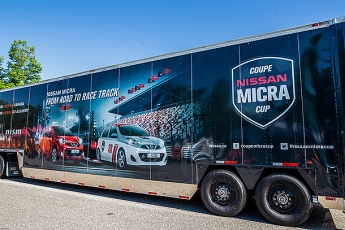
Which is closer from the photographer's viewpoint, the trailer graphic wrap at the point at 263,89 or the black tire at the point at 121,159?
the trailer graphic wrap at the point at 263,89

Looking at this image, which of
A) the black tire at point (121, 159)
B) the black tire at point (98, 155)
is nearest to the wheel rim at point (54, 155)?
the black tire at point (98, 155)

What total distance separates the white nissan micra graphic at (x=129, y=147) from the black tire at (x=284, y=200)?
7.70 feet

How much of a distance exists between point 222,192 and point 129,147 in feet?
8.69

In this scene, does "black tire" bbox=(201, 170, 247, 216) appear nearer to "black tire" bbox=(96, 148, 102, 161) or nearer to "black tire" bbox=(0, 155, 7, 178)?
"black tire" bbox=(96, 148, 102, 161)

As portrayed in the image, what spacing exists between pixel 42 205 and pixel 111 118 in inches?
107

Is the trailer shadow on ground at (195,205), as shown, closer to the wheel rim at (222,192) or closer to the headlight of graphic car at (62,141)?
the wheel rim at (222,192)

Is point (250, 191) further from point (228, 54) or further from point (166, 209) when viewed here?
point (228, 54)

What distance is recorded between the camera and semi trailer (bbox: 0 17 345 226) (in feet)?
15.6

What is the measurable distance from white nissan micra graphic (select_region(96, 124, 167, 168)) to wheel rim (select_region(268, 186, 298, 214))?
2472mm

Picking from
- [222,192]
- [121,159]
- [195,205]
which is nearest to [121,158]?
[121,159]

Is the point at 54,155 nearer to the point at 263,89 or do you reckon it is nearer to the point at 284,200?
the point at 263,89

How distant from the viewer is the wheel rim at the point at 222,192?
553 centimetres

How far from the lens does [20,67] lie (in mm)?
21953

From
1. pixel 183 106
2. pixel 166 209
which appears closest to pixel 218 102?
pixel 183 106
